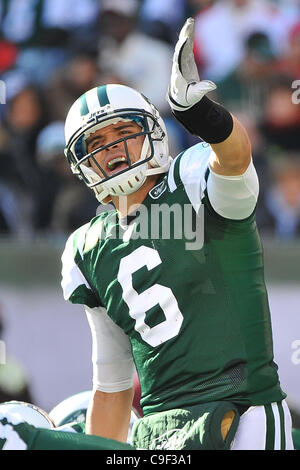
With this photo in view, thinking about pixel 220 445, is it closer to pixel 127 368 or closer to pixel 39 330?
pixel 127 368

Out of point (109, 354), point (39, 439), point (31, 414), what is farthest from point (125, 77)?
point (39, 439)

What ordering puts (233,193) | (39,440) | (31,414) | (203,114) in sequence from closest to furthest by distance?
(39,440) < (203,114) < (233,193) < (31,414)

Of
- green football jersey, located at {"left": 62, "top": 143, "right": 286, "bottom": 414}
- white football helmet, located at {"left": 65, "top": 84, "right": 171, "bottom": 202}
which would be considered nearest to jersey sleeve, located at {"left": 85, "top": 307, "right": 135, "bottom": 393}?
green football jersey, located at {"left": 62, "top": 143, "right": 286, "bottom": 414}

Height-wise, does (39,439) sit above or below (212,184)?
below

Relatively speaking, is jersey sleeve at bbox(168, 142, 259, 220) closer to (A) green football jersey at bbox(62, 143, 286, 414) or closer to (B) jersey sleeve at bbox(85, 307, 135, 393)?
(A) green football jersey at bbox(62, 143, 286, 414)

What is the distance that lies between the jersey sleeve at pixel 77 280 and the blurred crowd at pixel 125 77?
3.18m

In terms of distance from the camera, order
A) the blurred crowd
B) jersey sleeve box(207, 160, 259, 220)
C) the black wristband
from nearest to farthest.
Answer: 1. the black wristband
2. jersey sleeve box(207, 160, 259, 220)
3. the blurred crowd

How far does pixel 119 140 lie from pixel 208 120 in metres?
0.51

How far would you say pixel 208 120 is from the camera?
2.99 meters

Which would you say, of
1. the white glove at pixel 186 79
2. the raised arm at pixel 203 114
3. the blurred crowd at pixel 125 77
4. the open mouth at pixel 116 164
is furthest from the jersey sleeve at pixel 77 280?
the blurred crowd at pixel 125 77

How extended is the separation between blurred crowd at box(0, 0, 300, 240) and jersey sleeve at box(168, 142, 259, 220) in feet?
11.2

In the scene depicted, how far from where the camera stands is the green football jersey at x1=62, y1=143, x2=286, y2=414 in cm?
324

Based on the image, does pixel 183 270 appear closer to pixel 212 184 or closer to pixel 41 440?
pixel 212 184

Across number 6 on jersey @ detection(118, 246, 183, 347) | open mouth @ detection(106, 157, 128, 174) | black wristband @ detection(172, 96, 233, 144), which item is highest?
black wristband @ detection(172, 96, 233, 144)
